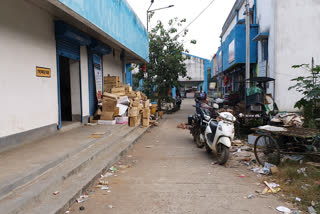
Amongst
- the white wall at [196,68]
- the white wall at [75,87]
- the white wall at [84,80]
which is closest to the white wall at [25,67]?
the white wall at [75,87]

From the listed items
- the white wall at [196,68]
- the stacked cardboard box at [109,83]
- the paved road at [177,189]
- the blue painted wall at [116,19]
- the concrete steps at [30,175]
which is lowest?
the paved road at [177,189]

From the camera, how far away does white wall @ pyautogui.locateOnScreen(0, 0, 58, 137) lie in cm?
513

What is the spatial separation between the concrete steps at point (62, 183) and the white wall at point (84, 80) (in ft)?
10.3

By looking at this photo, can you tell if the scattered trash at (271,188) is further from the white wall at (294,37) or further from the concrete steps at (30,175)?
the white wall at (294,37)

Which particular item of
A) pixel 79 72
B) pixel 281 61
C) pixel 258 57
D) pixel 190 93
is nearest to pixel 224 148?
pixel 79 72

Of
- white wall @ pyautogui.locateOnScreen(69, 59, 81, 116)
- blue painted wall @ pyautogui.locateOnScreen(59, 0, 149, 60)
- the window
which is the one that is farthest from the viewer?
the window

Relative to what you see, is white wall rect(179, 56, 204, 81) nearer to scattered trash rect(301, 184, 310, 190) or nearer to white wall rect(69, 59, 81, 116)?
white wall rect(69, 59, 81, 116)

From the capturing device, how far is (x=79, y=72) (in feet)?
29.1

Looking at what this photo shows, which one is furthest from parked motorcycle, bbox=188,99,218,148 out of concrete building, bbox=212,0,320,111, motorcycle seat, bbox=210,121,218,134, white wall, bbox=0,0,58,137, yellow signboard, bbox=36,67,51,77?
concrete building, bbox=212,0,320,111

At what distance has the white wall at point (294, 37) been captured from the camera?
1249 centimetres

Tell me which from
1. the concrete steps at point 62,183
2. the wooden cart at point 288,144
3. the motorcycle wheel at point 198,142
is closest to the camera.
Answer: the concrete steps at point 62,183

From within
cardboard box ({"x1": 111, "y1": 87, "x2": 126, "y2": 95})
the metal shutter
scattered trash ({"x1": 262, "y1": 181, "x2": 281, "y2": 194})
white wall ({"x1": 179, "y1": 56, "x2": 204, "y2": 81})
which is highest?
white wall ({"x1": 179, "y1": 56, "x2": 204, "y2": 81})

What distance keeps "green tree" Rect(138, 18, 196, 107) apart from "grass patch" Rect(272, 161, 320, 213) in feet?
41.7

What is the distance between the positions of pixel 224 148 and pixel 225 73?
19.2 metres
